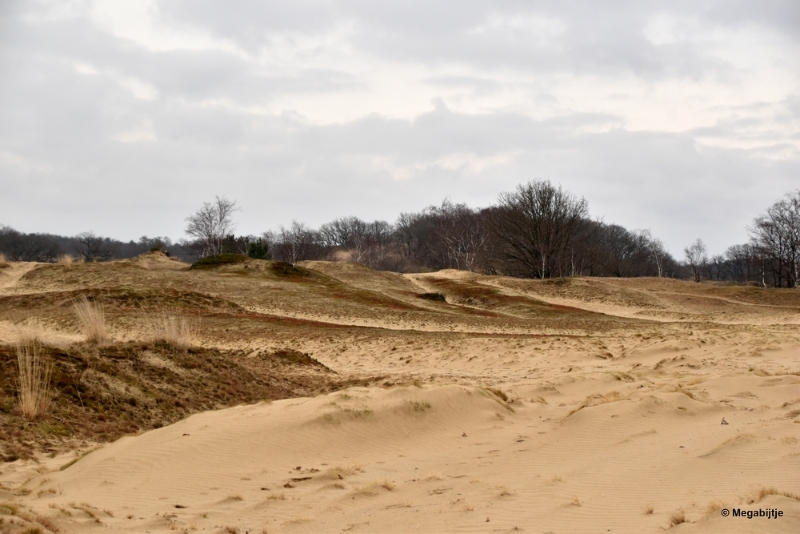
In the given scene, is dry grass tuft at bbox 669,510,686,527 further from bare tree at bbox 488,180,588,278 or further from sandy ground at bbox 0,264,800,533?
bare tree at bbox 488,180,588,278

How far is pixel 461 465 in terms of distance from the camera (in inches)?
268

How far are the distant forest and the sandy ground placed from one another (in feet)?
179

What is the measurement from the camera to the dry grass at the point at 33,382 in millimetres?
8500

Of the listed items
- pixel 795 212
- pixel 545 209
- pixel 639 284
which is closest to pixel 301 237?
pixel 545 209

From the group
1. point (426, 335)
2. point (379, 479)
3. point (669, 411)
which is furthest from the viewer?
point (426, 335)

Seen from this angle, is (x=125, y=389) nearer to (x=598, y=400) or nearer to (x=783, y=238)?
(x=598, y=400)

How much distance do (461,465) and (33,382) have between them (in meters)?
6.31

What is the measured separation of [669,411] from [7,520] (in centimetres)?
745

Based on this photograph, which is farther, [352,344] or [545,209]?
[545,209]

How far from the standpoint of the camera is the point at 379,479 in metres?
6.32

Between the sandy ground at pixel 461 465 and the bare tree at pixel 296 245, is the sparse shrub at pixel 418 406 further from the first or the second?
the bare tree at pixel 296 245

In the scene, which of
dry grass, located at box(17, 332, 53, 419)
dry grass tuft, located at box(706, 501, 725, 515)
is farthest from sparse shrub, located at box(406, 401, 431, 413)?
dry grass, located at box(17, 332, 53, 419)

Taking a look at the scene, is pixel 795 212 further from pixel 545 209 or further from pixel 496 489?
pixel 496 489

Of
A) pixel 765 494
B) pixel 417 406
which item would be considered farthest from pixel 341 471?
pixel 765 494
